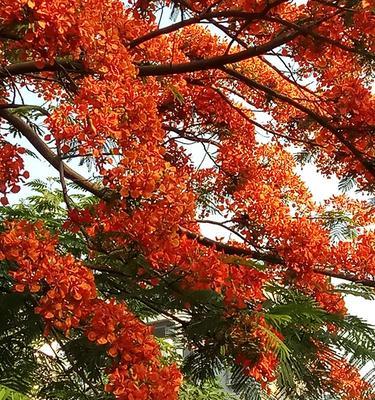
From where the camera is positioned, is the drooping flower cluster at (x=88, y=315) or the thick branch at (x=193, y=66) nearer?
the drooping flower cluster at (x=88, y=315)

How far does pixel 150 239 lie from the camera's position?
2.83 meters

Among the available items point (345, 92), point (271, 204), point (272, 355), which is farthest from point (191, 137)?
point (272, 355)

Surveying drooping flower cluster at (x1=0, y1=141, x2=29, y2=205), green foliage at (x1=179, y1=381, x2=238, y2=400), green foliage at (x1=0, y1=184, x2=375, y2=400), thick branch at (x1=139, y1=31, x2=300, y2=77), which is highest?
thick branch at (x1=139, y1=31, x2=300, y2=77)

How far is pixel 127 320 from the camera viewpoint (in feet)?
9.50

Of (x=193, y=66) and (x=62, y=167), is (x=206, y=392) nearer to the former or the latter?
(x=193, y=66)

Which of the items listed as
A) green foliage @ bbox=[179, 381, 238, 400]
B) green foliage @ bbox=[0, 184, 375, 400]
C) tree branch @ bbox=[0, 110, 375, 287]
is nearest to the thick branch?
tree branch @ bbox=[0, 110, 375, 287]

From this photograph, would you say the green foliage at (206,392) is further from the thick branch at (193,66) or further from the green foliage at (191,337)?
the thick branch at (193,66)

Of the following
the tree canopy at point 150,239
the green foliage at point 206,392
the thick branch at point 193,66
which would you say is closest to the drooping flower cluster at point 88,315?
the tree canopy at point 150,239

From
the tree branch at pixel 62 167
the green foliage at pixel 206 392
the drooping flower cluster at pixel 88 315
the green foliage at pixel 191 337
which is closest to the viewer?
the drooping flower cluster at pixel 88 315

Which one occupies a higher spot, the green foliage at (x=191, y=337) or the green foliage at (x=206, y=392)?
the green foliage at (x=206, y=392)

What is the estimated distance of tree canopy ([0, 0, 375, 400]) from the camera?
2801mm

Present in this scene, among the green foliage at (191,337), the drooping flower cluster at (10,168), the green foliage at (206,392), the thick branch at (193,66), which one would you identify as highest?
the thick branch at (193,66)

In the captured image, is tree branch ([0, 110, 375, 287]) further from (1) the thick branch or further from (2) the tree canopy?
(1) the thick branch

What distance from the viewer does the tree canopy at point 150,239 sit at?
2.80 meters
